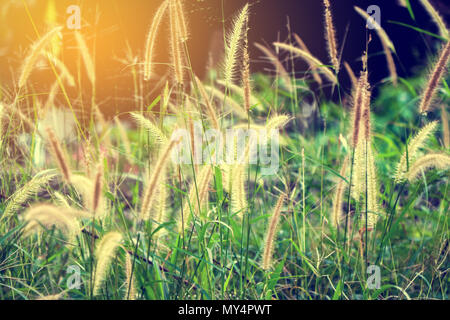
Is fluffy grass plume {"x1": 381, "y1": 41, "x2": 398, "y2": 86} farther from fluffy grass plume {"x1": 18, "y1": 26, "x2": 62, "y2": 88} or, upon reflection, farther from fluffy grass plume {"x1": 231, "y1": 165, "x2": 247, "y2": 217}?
fluffy grass plume {"x1": 18, "y1": 26, "x2": 62, "y2": 88}

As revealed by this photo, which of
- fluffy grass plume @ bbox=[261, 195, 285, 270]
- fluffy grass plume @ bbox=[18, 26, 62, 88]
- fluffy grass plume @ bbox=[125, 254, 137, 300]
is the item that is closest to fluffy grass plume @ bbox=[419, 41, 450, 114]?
fluffy grass plume @ bbox=[261, 195, 285, 270]

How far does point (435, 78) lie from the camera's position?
40.4 inches

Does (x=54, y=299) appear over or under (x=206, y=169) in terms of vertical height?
under

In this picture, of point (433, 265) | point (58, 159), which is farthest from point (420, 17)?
point (58, 159)

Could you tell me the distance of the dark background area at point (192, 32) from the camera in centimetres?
150

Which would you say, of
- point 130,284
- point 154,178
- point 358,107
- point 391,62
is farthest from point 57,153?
point 391,62

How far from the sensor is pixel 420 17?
289 centimetres

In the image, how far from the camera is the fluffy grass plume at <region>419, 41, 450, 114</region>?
3.30ft

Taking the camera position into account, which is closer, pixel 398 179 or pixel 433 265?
pixel 398 179

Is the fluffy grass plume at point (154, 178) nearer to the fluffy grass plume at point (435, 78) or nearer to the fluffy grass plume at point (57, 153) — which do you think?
the fluffy grass plume at point (57, 153)

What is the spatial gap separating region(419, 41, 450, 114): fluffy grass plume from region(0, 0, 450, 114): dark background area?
0.66 ft

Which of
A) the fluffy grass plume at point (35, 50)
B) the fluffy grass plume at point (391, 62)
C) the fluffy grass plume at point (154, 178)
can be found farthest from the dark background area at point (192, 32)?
the fluffy grass plume at point (154, 178)

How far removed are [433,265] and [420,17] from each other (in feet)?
7.54
